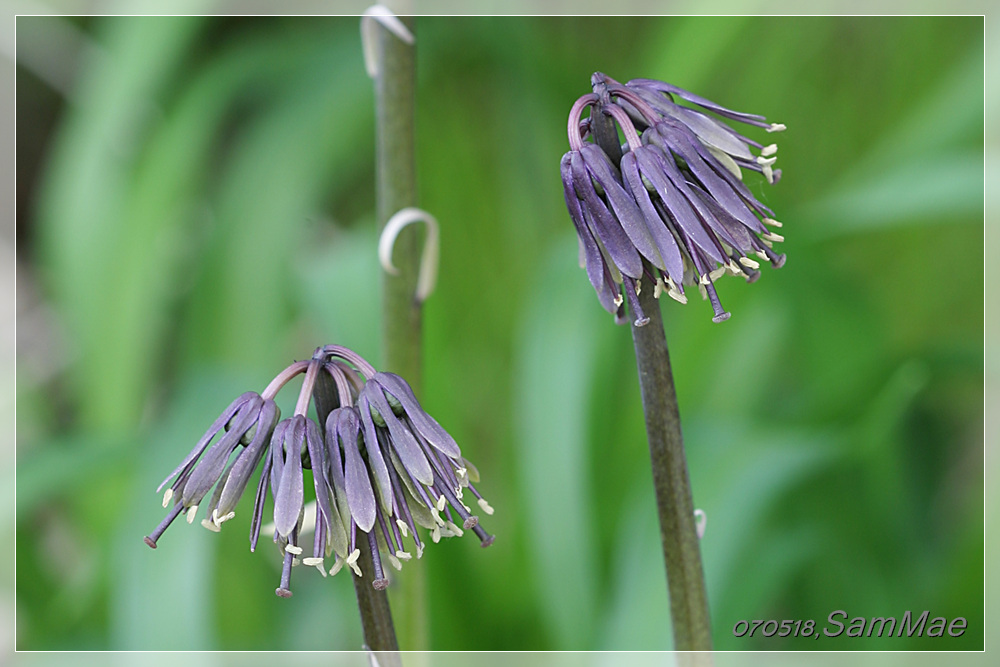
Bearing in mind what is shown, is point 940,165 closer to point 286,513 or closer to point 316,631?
point 286,513

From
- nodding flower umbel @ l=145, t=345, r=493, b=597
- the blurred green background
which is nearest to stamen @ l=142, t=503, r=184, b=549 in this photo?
nodding flower umbel @ l=145, t=345, r=493, b=597

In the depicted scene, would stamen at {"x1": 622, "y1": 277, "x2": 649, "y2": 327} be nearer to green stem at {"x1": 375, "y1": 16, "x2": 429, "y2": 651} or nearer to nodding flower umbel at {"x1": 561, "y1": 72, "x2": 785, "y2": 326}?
nodding flower umbel at {"x1": 561, "y1": 72, "x2": 785, "y2": 326}

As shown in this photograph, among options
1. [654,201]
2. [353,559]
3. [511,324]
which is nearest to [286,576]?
[353,559]

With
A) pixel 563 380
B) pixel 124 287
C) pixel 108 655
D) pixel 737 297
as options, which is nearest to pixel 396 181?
pixel 563 380

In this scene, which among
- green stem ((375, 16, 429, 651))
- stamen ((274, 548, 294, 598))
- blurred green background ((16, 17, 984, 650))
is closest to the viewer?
stamen ((274, 548, 294, 598))

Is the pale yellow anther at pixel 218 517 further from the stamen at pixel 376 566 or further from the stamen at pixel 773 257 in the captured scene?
the stamen at pixel 773 257

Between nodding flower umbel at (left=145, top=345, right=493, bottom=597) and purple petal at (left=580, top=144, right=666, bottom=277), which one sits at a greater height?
purple petal at (left=580, top=144, right=666, bottom=277)
